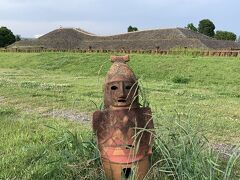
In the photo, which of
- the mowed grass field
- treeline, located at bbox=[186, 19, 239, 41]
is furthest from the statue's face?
treeline, located at bbox=[186, 19, 239, 41]

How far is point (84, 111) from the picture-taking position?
313 inches

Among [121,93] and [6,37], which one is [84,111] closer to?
[121,93]

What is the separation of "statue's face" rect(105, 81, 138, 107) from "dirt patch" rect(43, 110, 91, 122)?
343 cm

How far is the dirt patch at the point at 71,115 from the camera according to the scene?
7273 millimetres

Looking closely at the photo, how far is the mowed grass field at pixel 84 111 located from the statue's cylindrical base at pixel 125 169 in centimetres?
17

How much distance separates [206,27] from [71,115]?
33478 millimetres

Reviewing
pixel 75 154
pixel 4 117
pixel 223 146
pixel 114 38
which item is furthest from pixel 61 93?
pixel 114 38

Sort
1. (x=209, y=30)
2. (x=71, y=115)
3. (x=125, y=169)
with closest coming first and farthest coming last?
(x=125, y=169) < (x=71, y=115) < (x=209, y=30)

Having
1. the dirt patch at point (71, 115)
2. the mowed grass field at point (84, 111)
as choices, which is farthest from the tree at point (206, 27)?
the dirt patch at point (71, 115)

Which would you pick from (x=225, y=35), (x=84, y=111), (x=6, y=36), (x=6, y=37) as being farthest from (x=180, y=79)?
(x=6, y=36)

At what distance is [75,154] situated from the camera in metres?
4.07

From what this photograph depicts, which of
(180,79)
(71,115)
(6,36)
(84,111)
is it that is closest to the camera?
(71,115)

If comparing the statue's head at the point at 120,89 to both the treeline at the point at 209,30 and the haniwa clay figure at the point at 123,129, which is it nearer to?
the haniwa clay figure at the point at 123,129

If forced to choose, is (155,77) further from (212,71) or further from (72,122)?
(72,122)
